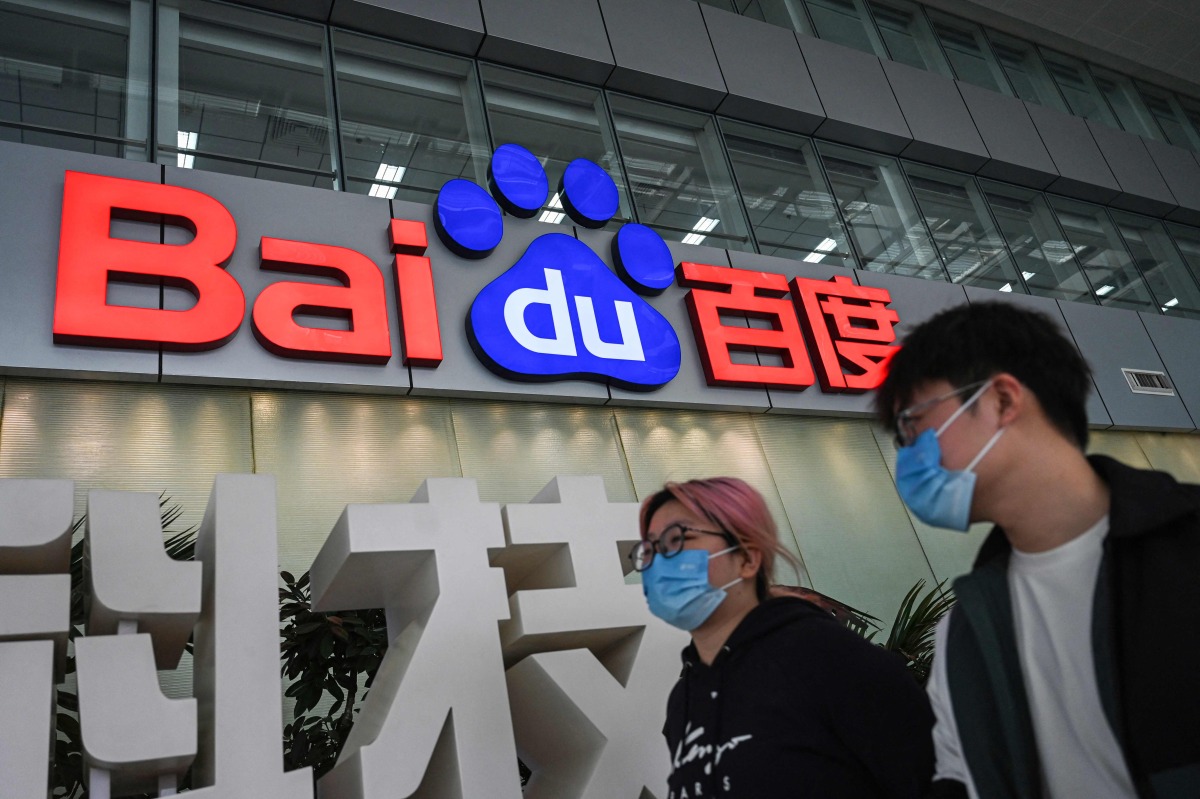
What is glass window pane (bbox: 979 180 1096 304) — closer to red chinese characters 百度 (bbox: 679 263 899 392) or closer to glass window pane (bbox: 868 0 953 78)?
glass window pane (bbox: 868 0 953 78)

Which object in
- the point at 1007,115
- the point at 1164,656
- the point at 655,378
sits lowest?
the point at 1164,656

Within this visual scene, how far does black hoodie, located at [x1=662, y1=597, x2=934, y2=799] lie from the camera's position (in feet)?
5.50

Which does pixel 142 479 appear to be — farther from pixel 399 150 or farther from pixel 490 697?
pixel 399 150

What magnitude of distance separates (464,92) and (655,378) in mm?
3123

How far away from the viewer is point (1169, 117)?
12.1 meters

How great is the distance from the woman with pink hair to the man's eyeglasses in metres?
0.51

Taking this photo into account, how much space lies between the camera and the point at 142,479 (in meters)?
4.24

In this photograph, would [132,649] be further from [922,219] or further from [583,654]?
[922,219]

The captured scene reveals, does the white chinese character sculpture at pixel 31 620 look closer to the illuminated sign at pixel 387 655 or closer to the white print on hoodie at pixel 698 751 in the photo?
the illuminated sign at pixel 387 655

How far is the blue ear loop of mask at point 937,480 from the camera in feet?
4.77

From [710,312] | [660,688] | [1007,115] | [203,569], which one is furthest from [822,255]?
[203,569]

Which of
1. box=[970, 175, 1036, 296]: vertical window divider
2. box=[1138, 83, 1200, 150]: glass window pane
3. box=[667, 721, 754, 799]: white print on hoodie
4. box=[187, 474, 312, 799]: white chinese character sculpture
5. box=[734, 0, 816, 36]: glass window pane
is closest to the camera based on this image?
box=[667, 721, 754, 799]: white print on hoodie

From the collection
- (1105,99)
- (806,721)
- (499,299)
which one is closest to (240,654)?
(806,721)

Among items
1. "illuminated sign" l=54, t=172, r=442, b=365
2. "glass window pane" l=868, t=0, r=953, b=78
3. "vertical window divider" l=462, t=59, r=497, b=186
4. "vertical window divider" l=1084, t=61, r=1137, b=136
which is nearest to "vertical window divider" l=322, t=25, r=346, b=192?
"illuminated sign" l=54, t=172, r=442, b=365
